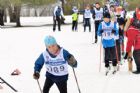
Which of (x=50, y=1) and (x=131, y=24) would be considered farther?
(x=50, y=1)

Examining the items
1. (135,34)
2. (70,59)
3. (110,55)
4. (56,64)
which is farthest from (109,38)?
(70,59)

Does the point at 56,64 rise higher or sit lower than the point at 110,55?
higher

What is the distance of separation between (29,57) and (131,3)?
187ft

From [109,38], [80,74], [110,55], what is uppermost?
[109,38]

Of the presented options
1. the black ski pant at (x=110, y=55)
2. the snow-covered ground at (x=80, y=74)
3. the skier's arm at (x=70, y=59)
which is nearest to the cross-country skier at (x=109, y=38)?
the black ski pant at (x=110, y=55)

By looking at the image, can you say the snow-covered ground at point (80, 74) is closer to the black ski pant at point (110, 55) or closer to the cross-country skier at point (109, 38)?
the black ski pant at point (110, 55)

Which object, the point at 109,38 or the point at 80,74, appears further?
the point at 80,74

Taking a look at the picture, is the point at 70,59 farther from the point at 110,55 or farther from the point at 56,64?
the point at 110,55

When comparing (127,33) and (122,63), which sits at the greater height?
(127,33)

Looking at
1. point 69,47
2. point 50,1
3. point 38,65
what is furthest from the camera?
point 50,1

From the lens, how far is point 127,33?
13.3 m

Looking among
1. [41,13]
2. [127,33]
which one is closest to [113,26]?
[127,33]

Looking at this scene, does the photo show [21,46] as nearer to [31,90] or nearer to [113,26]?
[113,26]

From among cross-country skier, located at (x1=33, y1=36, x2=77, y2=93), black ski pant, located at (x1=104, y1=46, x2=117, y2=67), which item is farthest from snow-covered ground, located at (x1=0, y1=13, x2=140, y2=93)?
cross-country skier, located at (x1=33, y1=36, x2=77, y2=93)
